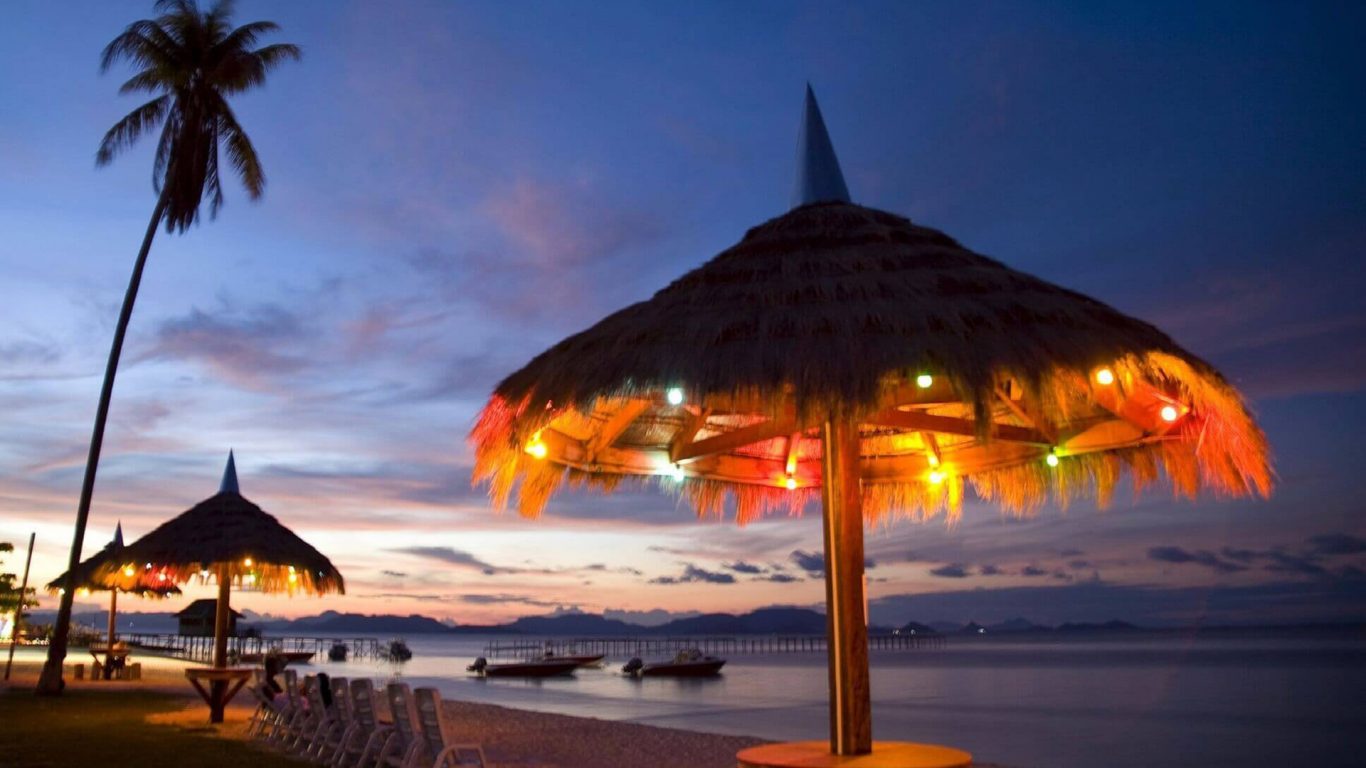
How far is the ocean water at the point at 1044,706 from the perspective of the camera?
65.3ft

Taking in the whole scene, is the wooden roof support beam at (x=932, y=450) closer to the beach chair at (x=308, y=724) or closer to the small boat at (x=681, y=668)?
the beach chair at (x=308, y=724)

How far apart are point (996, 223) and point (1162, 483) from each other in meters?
10.4

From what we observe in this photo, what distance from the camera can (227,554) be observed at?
13555 millimetres

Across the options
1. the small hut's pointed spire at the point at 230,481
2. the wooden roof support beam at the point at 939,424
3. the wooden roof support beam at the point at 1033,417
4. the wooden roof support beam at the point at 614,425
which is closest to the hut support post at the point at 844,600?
the wooden roof support beam at the point at 939,424

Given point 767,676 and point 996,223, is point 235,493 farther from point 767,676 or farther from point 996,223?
point 767,676

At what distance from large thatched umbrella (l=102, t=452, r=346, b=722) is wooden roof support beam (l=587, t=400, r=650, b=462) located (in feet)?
31.0

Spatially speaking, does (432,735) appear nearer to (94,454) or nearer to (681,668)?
(94,454)

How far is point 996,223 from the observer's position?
15.6 m

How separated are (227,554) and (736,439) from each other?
1038 cm

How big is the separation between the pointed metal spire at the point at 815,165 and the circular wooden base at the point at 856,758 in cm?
287

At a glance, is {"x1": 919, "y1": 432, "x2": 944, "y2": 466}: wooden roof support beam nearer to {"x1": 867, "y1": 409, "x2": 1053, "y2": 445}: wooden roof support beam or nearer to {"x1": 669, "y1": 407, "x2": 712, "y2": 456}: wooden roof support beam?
{"x1": 867, "y1": 409, "x2": 1053, "y2": 445}: wooden roof support beam

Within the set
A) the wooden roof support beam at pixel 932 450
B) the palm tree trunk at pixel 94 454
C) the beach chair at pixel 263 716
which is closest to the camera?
the wooden roof support beam at pixel 932 450

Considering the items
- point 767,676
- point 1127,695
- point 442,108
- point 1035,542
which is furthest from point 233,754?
point 1035,542

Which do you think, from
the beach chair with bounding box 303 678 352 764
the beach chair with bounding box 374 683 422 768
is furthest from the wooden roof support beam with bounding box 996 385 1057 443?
the beach chair with bounding box 303 678 352 764
